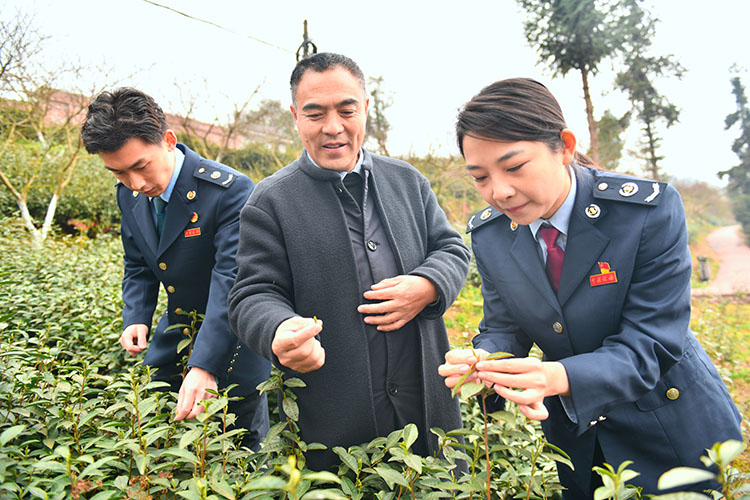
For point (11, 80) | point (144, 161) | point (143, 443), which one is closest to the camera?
point (143, 443)

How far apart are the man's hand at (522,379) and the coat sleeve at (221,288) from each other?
3.53 feet

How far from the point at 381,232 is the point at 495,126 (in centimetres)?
60

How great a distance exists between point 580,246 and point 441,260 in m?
0.49

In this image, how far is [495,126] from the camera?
1.25 metres

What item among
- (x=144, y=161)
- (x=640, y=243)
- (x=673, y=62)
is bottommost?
(x=640, y=243)

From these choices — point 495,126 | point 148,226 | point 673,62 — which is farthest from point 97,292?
point 673,62

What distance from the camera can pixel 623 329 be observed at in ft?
4.21

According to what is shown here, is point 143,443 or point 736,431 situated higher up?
point 143,443

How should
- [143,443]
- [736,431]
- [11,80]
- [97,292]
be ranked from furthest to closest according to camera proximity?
[11,80] < [97,292] < [736,431] < [143,443]

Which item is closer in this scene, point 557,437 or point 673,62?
point 557,437

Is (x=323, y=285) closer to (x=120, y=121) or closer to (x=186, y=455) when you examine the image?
(x=186, y=455)

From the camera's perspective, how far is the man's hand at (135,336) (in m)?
2.11

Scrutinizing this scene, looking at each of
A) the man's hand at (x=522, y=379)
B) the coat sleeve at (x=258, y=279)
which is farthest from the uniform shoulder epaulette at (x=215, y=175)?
the man's hand at (x=522, y=379)

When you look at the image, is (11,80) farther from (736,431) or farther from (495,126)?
(736,431)
